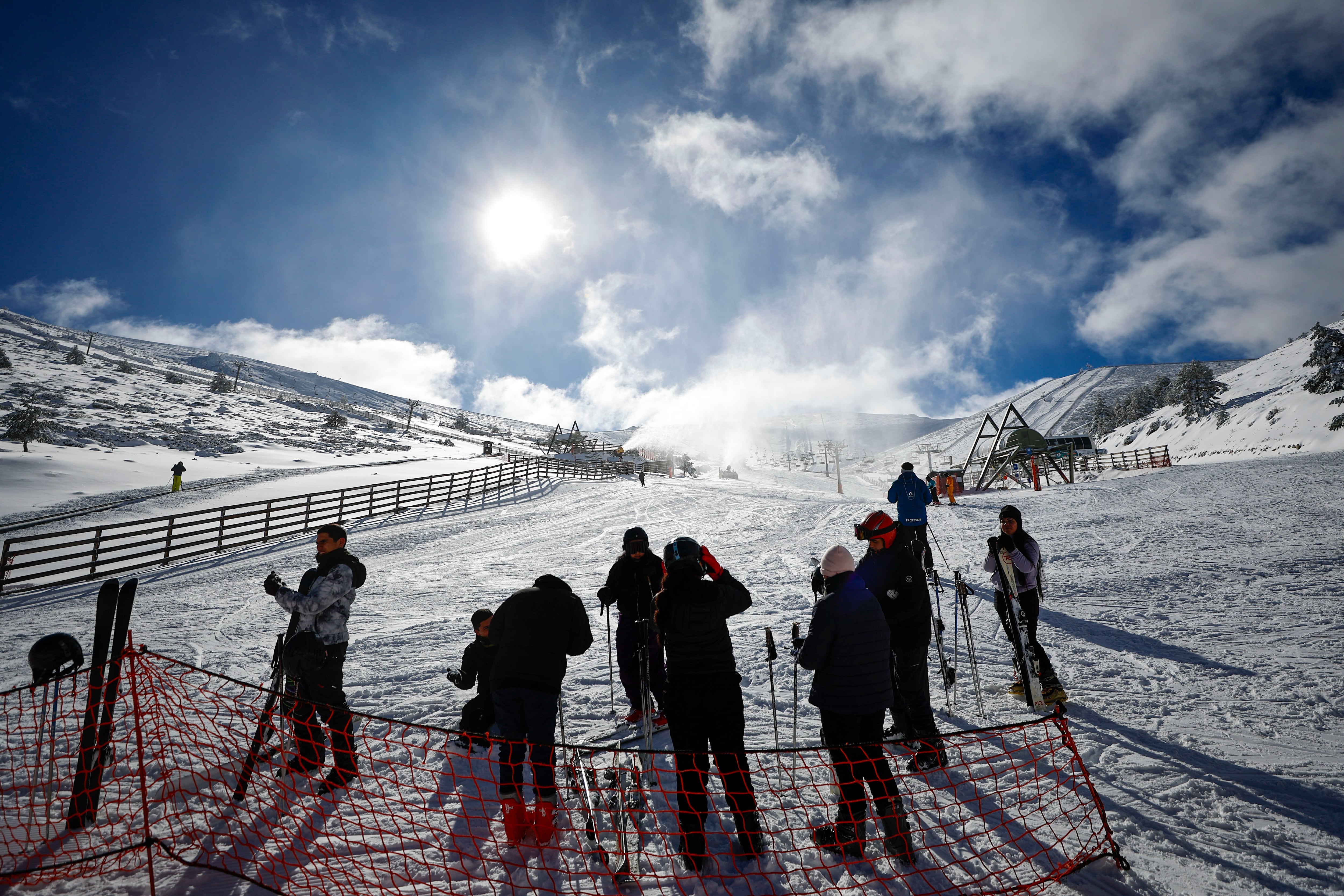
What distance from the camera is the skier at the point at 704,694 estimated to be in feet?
10.3

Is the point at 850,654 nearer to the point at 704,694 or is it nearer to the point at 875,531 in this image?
the point at 704,694

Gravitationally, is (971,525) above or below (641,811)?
above

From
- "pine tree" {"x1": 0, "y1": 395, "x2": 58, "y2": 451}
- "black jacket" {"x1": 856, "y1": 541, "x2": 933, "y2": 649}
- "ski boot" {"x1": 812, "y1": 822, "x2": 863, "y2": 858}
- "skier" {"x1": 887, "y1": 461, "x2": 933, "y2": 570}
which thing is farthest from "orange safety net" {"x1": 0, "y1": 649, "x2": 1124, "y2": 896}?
"pine tree" {"x1": 0, "y1": 395, "x2": 58, "y2": 451}

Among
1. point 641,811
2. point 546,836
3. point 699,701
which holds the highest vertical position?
point 699,701

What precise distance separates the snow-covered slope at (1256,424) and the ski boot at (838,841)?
107ft

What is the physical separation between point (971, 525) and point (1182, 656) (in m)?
9.61

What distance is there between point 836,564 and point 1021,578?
121 inches

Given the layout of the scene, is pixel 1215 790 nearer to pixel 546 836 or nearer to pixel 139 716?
pixel 546 836

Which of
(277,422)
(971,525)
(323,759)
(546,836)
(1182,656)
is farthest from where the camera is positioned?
(277,422)

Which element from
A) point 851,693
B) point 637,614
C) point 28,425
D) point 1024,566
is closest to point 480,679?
point 637,614

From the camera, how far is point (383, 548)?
1527 cm

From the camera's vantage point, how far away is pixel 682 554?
332cm

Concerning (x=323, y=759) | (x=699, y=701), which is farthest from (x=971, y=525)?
(x=323, y=759)

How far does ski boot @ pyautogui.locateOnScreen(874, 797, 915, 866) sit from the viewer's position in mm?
2945
